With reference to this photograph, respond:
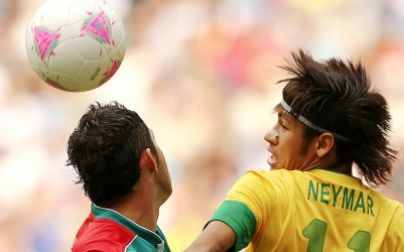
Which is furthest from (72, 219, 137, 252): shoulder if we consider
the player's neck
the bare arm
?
the bare arm

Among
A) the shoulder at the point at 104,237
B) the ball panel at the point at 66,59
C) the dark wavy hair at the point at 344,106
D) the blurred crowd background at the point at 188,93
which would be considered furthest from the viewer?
the blurred crowd background at the point at 188,93

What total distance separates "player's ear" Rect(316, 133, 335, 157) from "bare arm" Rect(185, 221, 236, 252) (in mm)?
525

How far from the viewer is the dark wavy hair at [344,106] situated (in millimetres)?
3191

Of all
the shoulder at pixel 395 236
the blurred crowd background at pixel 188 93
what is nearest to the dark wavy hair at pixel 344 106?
the shoulder at pixel 395 236

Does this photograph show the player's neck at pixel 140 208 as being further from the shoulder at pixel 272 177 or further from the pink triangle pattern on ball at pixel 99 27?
the pink triangle pattern on ball at pixel 99 27

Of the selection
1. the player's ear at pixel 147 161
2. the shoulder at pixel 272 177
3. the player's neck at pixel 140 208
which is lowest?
the player's neck at pixel 140 208

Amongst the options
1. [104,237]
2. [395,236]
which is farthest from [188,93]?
[104,237]

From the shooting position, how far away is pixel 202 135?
7781 mm

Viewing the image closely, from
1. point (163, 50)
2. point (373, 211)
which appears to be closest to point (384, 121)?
point (373, 211)

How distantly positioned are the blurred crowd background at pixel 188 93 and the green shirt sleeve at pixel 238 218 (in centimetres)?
441

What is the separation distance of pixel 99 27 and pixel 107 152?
1.08 meters

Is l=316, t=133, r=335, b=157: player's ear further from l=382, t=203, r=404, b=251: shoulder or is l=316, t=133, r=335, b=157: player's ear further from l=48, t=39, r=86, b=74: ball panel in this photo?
l=48, t=39, r=86, b=74: ball panel

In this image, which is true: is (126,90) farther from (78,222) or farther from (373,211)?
(373,211)

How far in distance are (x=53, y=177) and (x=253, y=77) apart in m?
1.98
